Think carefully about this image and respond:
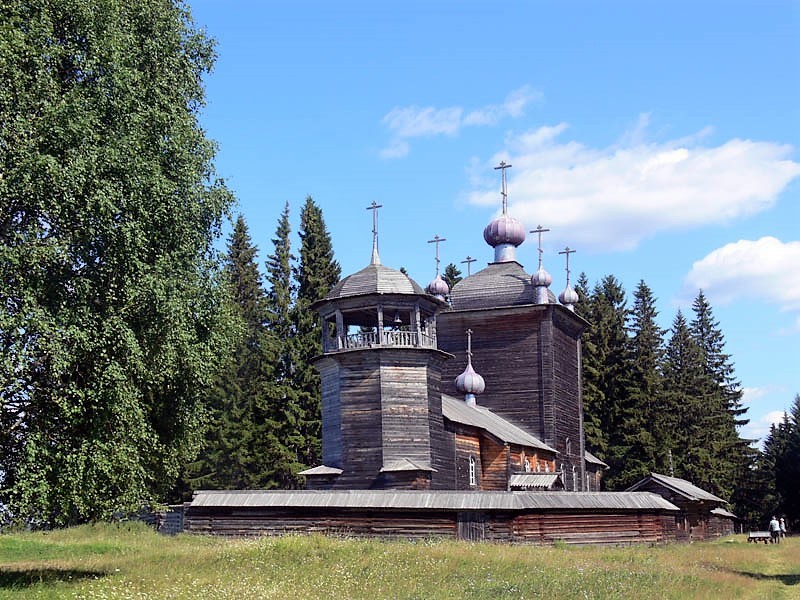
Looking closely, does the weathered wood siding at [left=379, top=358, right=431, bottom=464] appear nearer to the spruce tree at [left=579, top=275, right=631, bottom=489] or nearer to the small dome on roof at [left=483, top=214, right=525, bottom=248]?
the small dome on roof at [left=483, top=214, right=525, bottom=248]

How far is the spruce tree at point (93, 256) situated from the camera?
17594 mm

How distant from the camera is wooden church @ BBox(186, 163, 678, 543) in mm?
29969

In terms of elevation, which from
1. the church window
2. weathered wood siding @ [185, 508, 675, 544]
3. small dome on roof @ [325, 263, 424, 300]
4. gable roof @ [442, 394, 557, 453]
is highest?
small dome on roof @ [325, 263, 424, 300]

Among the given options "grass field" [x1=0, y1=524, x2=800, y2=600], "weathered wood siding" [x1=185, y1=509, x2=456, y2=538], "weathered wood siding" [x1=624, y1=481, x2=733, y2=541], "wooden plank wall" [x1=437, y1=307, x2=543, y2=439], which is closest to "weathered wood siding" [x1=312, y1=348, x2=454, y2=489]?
"weathered wood siding" [x1=185, y1=509, x2=456, y2=538]

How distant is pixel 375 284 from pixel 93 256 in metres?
18.5

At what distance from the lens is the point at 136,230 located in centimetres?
1889

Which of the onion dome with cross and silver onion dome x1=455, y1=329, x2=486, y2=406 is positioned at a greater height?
the onion dome with cross

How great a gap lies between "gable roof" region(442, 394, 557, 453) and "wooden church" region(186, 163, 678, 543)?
16 centimetres

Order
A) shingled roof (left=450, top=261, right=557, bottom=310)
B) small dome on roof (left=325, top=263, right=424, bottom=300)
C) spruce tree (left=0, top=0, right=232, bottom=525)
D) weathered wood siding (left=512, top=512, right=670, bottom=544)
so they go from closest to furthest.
Result: spruce tree (left=0, top=0, right=232, bottom=525)
weathered wood siding (left=512, top=512, right=670, bottom=544)
small dome on roof (left=325, top=263, right=424, bottom=300)
shingled roof (left=450, top=261, right=557, bottom=310)

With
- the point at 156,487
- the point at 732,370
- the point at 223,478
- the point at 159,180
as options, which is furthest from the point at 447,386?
the point at 732,370

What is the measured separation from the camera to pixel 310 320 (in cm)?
5444

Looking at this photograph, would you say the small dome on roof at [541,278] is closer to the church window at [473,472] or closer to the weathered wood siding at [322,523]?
the church window at [473,472]

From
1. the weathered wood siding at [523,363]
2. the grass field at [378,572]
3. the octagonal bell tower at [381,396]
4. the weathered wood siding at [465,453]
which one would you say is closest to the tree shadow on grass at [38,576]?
the grass field at [378,572]

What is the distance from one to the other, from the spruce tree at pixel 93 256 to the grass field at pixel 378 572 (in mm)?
2287
